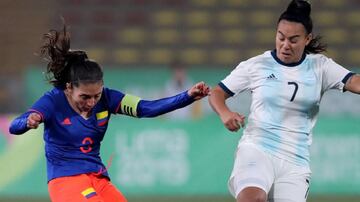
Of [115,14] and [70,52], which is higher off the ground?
[70,52]

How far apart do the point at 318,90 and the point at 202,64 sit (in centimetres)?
1237

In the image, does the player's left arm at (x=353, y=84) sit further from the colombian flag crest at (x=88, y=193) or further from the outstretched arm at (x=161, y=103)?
the colombian flag crest at (x=88, y=193)

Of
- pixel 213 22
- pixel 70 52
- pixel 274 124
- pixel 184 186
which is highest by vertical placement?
pixel 70 52

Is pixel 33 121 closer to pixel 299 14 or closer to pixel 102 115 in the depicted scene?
pixel 102 115

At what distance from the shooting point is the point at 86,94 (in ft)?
20.5

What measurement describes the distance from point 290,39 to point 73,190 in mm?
1789

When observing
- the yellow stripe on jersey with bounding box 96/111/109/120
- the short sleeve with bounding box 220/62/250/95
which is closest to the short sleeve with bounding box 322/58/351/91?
the short sleeve with bounding box 220/62/250/95

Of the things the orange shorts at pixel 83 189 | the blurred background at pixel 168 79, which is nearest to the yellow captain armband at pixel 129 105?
the orange shorts at pixel 83 189

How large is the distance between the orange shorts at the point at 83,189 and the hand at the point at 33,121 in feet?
1.53

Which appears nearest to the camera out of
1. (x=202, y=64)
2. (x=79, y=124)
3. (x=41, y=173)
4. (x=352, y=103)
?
(x=79, y=124)

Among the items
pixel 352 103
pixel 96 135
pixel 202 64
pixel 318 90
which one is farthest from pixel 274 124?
pixel 202 64

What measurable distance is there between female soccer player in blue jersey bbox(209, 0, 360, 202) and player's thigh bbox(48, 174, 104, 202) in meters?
0.96

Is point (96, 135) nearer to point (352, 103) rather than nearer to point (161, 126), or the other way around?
point (161, 126)

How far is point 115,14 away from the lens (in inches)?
764
